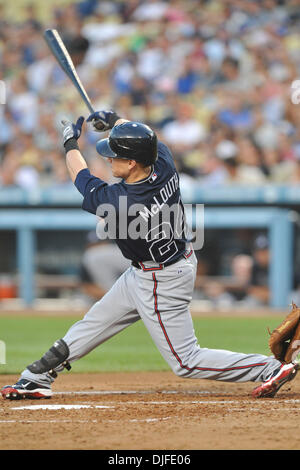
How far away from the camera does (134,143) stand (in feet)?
12.1

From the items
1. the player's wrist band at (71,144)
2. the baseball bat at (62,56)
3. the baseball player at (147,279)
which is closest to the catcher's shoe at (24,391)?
the baseball player at (147,279)

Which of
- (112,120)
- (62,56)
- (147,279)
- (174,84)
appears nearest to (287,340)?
(147,279)

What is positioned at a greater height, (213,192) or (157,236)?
(213,192)

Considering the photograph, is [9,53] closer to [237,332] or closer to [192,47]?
[192,47]

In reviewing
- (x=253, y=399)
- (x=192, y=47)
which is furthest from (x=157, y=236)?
(x=192, y=47)

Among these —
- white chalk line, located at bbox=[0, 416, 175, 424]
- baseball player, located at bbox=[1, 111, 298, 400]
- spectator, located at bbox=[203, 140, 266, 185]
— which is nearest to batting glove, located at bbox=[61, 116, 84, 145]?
baseball player, located at bbox=[1, 111, 298, 400]

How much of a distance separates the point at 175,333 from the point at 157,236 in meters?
0.53

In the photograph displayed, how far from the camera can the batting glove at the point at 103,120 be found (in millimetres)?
4340

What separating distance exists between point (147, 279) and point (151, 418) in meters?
0.77

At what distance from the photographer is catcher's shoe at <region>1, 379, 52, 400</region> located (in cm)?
403

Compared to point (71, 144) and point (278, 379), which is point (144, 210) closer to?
point (71, 144)

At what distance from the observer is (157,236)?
3783mm

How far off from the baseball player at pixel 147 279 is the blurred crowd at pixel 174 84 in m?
6.34

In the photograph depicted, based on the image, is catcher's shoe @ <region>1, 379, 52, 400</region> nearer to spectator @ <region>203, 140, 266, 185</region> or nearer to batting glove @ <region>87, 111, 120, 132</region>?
batting glove @ <region>87, 111, 120, 132</region>
